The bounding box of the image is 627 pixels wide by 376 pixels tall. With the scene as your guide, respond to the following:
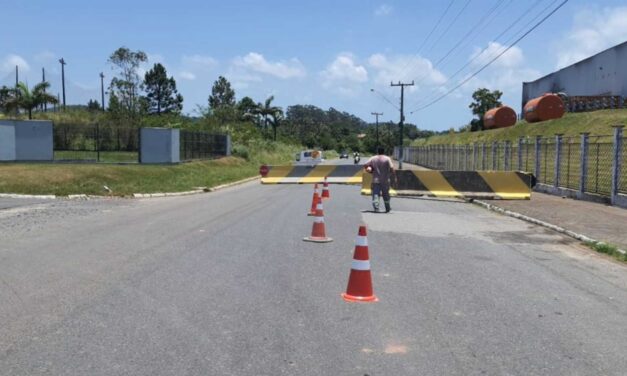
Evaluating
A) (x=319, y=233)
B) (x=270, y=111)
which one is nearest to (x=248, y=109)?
(x=270, y=111)

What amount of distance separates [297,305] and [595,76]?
58359 millimetres

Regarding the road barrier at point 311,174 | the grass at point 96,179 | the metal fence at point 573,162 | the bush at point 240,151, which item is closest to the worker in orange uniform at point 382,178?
the metal fence at point 573,162

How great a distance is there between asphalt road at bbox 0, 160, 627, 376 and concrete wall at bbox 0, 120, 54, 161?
2168 centimetres

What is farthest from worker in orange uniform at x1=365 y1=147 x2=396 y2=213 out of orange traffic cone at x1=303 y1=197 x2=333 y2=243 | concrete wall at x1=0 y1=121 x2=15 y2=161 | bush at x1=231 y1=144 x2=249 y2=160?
bush at x1=231 y1=144 x2=249 y2=160

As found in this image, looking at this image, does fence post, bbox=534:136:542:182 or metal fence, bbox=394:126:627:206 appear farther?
fence post, bbox=534:136:542:182

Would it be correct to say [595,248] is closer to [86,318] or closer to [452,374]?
[452,374]

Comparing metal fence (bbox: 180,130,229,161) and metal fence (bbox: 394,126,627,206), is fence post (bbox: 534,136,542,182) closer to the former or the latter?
metal fence (bbox: 394,126,627,206)

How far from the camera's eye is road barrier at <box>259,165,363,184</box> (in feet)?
89.9

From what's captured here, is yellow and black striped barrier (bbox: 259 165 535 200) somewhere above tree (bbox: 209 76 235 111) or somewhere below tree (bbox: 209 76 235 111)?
below

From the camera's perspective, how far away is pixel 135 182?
24.2 meters

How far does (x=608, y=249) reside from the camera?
396 inches

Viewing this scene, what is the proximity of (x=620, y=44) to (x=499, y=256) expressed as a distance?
48.3m

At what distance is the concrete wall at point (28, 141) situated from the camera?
31.3m

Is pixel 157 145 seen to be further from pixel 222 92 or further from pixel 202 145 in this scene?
pixel 222 92
